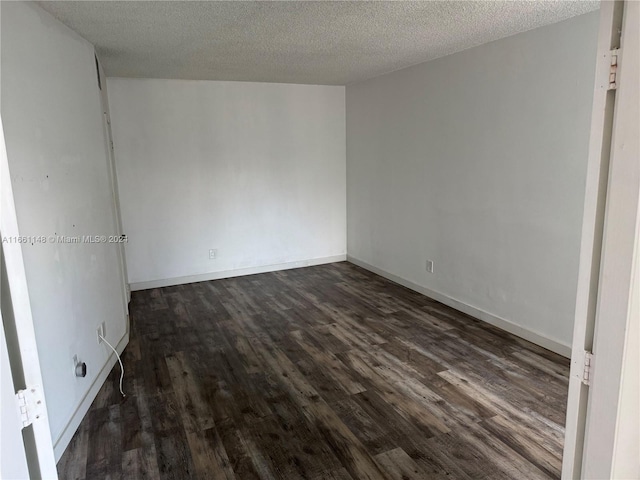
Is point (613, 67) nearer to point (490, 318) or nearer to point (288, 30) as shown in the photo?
point (288, 30)

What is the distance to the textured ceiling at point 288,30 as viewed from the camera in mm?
2553

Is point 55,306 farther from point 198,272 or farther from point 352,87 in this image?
point 352,87

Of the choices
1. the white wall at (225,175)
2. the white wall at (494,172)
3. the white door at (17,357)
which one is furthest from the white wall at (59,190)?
the white wall at (494,172)

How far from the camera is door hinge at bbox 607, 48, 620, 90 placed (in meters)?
1.00

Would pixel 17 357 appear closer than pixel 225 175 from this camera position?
Yes

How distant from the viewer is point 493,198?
3678 mm

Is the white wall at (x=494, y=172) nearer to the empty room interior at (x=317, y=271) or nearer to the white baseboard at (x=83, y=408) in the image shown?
the empty room interior at (x=317, y=271)

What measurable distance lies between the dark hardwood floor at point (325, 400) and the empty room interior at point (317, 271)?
0.06ft

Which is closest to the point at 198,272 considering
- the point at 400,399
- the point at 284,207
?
the point at 284,207

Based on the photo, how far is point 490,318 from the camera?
12.6 ft

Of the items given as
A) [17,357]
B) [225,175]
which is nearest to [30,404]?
[17,357]

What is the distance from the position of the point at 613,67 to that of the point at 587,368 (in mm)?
754

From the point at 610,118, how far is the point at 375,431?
6.49 ft

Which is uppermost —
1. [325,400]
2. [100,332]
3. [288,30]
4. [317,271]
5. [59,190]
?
[288,30]
